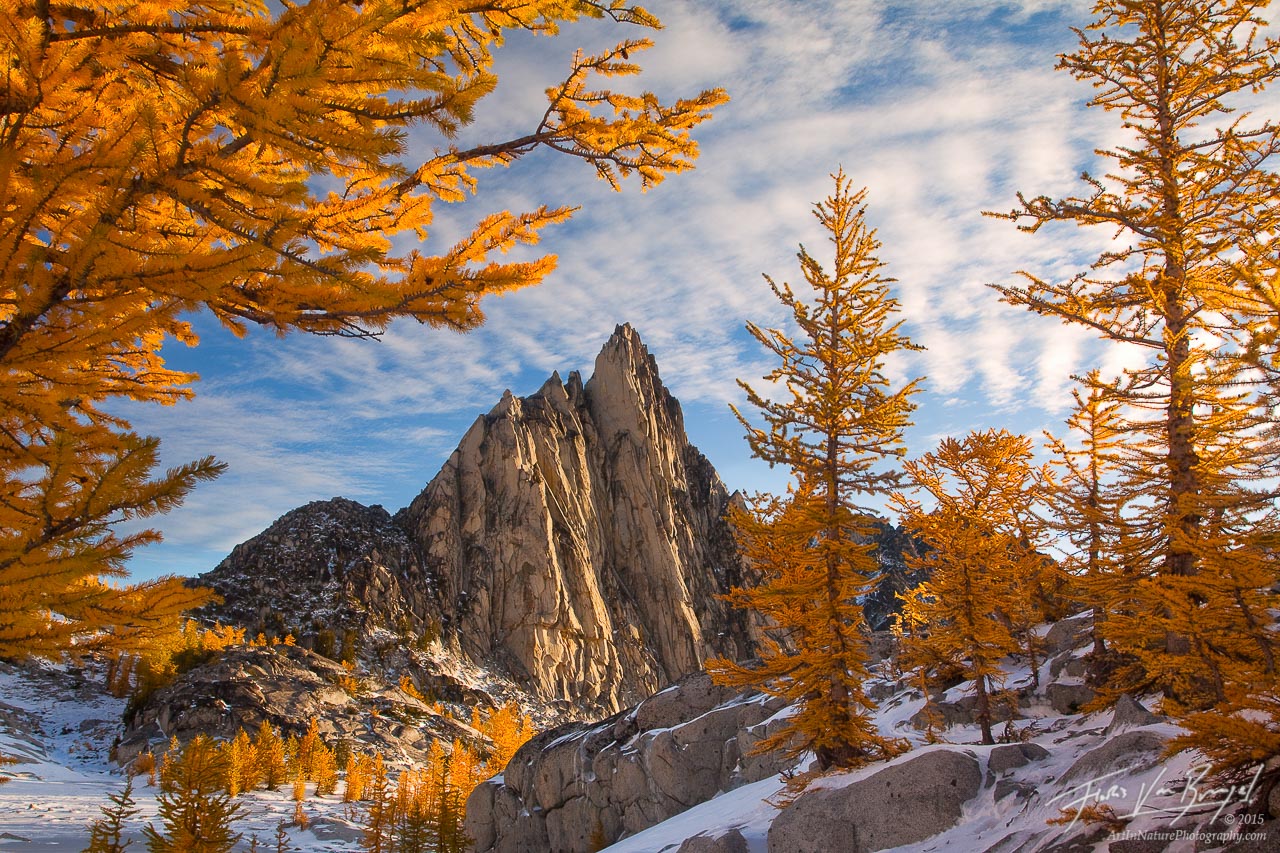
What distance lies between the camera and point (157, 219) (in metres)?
3.88

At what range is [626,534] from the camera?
78.4 metres

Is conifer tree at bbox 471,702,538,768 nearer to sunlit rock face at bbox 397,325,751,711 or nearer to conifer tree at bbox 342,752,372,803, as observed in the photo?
conifer tree at bbox 342,752,372,803

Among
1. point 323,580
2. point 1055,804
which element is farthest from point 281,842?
point 323,580

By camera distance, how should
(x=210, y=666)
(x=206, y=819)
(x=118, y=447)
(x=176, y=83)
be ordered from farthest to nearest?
(x=210, y=666) < (x=206, y=819) < (x=176, y=83) < (x=118, y=447)

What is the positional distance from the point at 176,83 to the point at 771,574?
14222mm

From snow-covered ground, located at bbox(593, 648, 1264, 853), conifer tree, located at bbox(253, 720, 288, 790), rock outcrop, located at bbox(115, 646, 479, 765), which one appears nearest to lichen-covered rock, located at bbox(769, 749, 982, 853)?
snow-covered ground, located at bbox(593, 648, 1264, 853)

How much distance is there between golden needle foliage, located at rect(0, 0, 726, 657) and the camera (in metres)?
2.77

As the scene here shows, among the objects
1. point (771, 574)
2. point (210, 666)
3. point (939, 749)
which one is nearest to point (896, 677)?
point (771, 574)

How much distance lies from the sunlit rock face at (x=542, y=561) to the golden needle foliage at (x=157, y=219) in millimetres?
53557

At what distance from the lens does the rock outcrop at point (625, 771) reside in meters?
19.1

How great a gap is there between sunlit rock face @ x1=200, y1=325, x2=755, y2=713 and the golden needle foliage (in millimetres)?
53557

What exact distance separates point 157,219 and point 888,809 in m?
10.8

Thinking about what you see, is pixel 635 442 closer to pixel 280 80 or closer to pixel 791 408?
pixel 791 408

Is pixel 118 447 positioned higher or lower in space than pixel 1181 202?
lower
